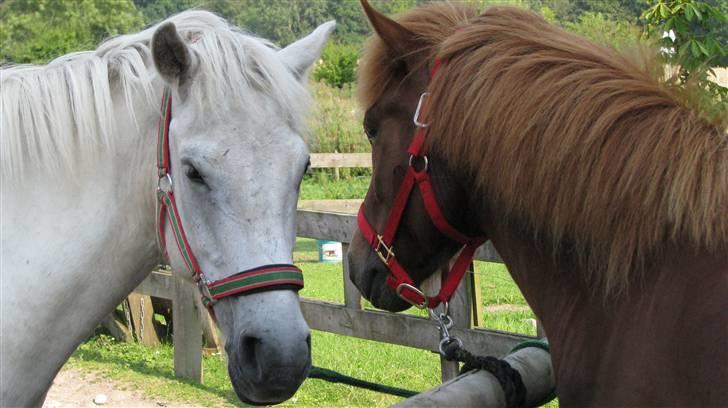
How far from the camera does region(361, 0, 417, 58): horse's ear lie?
8.20 ft

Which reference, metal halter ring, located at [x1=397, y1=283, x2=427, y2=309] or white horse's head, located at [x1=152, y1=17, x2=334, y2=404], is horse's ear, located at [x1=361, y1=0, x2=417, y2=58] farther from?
metal halter ring, located at [x1=397, y1=283, x2=427, y2=309]

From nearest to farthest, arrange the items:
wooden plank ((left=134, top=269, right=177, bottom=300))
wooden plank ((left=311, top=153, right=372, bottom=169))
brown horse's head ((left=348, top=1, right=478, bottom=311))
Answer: brown horse's head ((left=348, top=1, right=478, bottom=311)), wooden plank ((left=134, top=269, right=177, bottom=300)), wooden plank ((left=311, top=153, right=372, bottom=169))

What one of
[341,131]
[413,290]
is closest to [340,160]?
[341,131]

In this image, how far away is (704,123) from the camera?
6.49 feet

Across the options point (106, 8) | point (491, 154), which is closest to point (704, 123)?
point (491, 154)

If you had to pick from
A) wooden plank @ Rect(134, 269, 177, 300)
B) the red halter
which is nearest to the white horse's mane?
the red halter

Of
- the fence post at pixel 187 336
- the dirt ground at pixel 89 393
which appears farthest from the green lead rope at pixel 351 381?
the fence post at pixel 187 336

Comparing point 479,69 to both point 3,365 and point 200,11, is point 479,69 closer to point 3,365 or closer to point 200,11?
point 200,11

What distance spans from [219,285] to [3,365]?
0.66 meters

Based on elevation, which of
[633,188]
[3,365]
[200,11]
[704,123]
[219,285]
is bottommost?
[3,365]

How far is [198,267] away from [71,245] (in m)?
0.38

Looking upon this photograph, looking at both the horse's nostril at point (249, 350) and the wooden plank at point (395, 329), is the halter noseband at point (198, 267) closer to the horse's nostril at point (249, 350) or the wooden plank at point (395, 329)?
the horse's nostril at point (249, 350)

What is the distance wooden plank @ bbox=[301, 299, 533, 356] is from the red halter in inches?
50.2

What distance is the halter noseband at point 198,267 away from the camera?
212 cm
